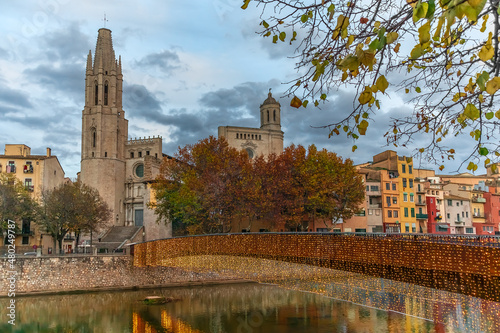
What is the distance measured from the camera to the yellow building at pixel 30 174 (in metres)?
46.5

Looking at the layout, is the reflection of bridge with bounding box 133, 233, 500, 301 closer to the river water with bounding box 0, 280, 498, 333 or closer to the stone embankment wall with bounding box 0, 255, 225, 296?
the river water with bounding box 0, 280, 498, 333

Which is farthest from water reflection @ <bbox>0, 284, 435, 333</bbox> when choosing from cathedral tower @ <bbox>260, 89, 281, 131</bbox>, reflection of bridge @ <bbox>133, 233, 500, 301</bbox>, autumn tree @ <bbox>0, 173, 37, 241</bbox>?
cathedral tower @ <bbox>260, 89, 281, 131</bbox>

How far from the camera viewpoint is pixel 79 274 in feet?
115

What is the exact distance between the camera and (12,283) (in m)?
32.8

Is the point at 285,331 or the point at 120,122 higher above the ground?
the point at 120,122

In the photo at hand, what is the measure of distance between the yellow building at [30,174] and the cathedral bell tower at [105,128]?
29.1ft

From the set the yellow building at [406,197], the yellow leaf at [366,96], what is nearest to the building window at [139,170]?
the yellow building at [406,197]

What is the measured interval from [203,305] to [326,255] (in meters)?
14.7

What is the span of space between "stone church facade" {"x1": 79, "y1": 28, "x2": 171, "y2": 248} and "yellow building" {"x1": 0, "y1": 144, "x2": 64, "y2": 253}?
9091 mm

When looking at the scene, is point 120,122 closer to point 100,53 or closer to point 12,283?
point 100,53

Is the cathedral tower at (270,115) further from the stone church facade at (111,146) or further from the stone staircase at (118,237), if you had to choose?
the stone staircase at (118,237)

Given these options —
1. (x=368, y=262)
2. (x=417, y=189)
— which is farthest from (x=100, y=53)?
(x=368, y=262)

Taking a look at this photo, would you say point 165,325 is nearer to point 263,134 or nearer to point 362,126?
point 362,126

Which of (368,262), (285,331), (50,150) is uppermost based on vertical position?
(50,150)
